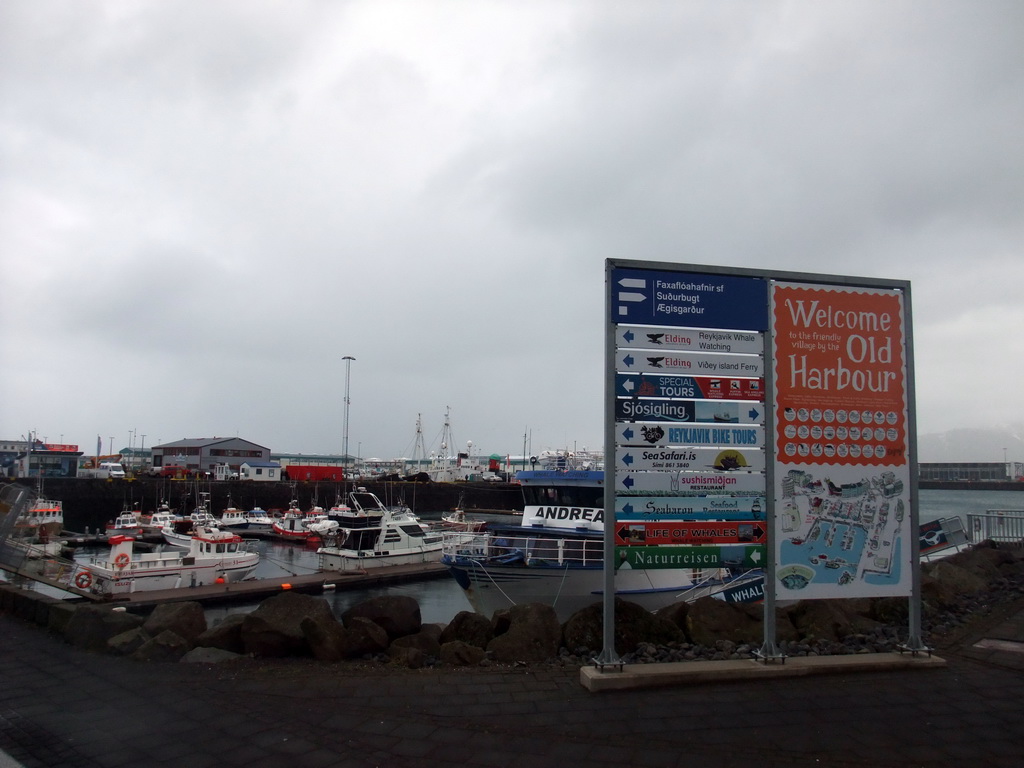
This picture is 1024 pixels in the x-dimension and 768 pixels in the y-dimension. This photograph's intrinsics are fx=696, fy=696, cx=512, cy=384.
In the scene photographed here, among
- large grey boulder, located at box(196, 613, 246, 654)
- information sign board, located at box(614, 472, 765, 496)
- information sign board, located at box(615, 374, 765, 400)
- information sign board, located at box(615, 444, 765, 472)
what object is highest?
information sign board, located at box(615, 374, 765, 400)

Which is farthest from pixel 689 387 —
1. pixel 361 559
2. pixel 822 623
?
pixel 361 559

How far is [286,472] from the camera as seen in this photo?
94.8 meters

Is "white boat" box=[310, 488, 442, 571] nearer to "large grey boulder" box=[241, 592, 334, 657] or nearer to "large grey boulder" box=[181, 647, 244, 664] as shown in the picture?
"large grey boulder" box=[241, 592, 334, 657]

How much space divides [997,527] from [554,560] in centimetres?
1169

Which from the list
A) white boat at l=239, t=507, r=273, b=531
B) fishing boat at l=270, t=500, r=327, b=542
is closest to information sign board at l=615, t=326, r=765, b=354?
fishing boat at l=270, t=500, r=327, b=542

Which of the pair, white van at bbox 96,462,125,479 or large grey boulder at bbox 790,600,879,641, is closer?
large grey boulder at bbox 790,600,879,641

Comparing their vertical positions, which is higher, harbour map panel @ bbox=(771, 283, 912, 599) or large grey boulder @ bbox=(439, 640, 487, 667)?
harbour map panel @ bbox=(771, 283, 912, 599)

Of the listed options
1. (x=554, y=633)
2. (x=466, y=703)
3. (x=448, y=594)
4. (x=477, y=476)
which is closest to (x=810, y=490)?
(x=554, y=633)

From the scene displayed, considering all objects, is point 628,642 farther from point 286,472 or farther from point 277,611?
point 286,472

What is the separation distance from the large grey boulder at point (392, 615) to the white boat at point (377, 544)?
2624 centimetres

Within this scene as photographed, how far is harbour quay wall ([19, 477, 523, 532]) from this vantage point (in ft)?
206

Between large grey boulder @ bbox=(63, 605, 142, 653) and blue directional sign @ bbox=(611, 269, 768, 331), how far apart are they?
617cm

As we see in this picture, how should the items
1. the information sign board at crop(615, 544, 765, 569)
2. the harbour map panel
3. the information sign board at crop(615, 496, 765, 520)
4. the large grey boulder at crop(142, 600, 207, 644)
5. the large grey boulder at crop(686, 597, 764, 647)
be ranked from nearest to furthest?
the information sign board at crop(615, 544, 765, 569)
the information sign board at crop(615, 496, 765, 520)
the harbour map panel
the large grey boulder at crop(142, 600, 207, 644)
the large grey boulder at crop(686, 597, 764, 647)

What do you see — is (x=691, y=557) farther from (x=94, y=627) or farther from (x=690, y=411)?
(x=94, y=627)
